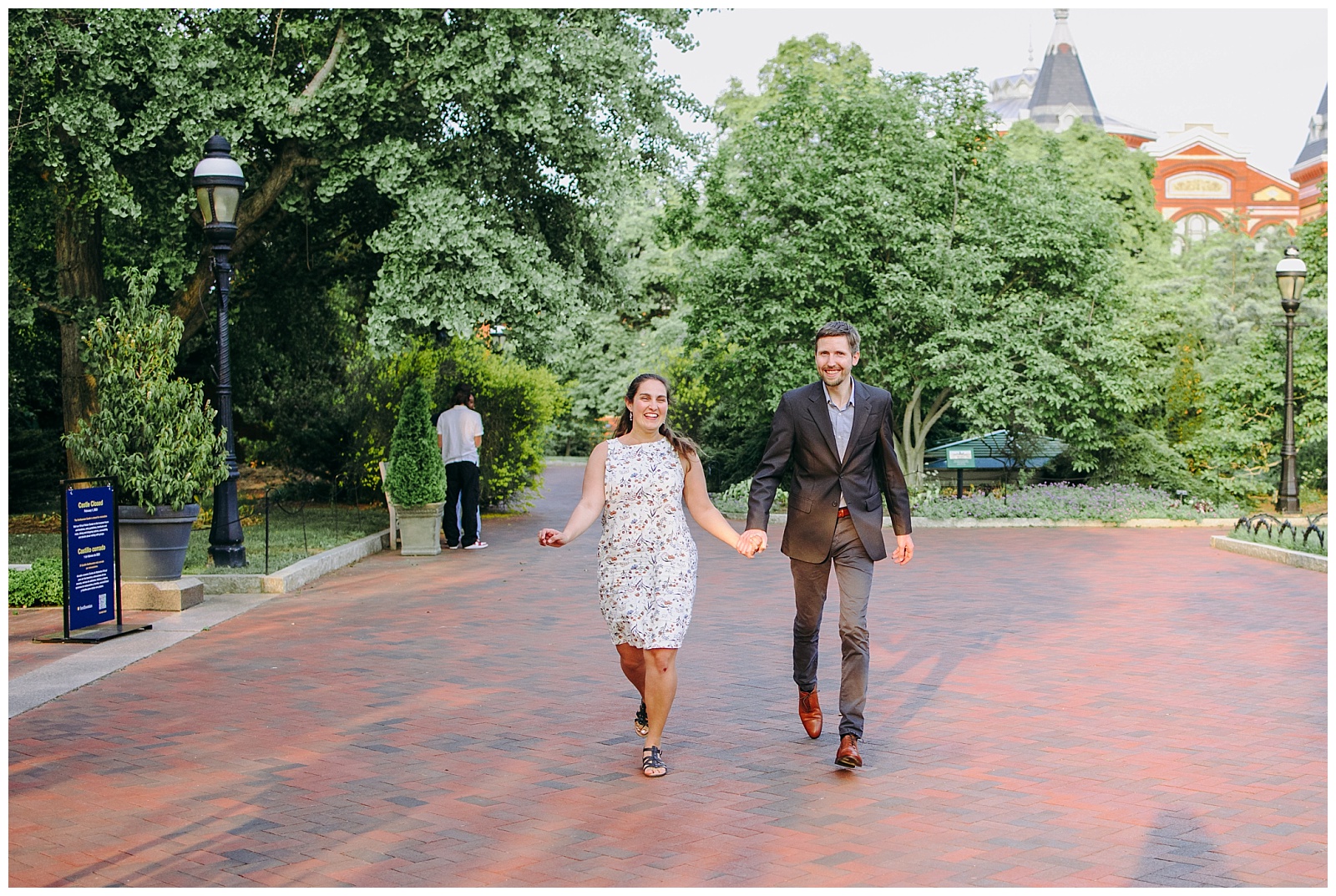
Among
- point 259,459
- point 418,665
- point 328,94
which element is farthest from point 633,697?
point 259,459

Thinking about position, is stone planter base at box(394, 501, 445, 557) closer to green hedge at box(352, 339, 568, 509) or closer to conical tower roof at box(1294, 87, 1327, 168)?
green hedge at box(352, 339, 568, 509)

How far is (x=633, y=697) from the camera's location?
24.2 feet

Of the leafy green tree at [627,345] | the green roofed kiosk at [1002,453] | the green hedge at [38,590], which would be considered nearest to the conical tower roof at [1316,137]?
the leafy green tree at [627,345]

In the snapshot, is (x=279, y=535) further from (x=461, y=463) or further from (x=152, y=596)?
(x=152, y=596)

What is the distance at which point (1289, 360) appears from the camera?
2041 centimetres

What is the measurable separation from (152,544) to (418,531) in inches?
183

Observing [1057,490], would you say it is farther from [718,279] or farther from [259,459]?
[259,459]

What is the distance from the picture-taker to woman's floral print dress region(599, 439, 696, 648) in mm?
5879

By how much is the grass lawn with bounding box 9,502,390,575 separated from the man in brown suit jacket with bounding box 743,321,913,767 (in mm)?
7271

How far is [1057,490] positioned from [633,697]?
14.8m

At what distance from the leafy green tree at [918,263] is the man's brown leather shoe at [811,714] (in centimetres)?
1449

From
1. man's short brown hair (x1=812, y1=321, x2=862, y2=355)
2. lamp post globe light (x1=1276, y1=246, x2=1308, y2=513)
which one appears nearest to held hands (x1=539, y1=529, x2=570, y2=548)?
man's short brown hair (x1=812, y1=321, x2=862, y2=355)

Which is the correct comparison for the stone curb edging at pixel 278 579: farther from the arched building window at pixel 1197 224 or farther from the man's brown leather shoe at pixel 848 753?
the arched building window at pixel 1197 224

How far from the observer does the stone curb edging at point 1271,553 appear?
1337 cm
